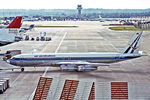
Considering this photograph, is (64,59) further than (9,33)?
No

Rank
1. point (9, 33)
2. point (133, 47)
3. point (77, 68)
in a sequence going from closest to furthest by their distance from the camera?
point (77, 68)
point (133, 47)
point (9, 33)

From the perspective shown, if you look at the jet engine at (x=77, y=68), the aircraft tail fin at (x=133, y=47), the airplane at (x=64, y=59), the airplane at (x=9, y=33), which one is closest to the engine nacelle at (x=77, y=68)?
the jet engine at (x=77, y=68)

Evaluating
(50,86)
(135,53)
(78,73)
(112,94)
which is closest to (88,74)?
(78,73)

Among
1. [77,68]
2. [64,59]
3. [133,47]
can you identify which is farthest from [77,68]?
[133,47]

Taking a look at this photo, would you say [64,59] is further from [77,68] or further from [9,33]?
[9,33]

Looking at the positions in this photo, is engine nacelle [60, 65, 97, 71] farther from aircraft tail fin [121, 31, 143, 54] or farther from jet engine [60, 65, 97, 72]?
aircraft tail fin [121, 31, 143, 54]

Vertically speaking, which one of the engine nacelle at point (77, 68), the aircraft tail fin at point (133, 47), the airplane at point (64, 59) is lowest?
the engine nacelle at point (77, 68)

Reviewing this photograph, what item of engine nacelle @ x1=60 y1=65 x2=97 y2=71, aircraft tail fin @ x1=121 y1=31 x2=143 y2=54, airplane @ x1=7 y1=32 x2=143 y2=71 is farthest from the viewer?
aircraft tail fin @ x1=121 y1=31 x2=143 y2=54

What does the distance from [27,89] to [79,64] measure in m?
11.6

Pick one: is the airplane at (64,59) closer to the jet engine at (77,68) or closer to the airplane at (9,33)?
the jet engine at (77,68)

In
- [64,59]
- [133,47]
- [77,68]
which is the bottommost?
[77,68]

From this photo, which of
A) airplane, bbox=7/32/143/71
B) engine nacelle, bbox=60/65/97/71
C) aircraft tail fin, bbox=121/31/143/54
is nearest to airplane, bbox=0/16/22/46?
airplane, bbox=7/32/143/71

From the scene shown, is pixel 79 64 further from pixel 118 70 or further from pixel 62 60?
pixel 118 70

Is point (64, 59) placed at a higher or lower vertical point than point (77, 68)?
higher
